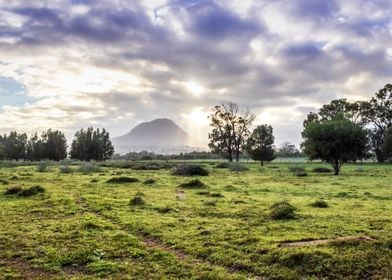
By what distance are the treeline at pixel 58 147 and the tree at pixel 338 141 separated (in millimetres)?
94811

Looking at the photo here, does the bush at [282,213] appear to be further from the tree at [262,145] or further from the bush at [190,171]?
the tree at [262,145]

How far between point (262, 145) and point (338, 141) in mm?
39049

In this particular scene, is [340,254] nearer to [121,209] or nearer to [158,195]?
[121,209]

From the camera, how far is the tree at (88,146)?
466 feet

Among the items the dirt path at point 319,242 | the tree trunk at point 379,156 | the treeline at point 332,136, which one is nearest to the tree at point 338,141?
the treeline at point 332,136

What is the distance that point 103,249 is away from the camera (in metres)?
15.4

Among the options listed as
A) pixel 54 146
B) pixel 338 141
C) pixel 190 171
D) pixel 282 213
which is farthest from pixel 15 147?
pixel 282 213

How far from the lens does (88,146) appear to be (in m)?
142

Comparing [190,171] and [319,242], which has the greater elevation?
[190,171]

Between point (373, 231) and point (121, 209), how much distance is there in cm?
1454

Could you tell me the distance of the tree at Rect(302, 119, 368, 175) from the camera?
215 feet

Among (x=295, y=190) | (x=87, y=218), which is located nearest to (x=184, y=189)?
(x=295, y=190)

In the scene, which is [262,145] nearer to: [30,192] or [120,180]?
[120,180]

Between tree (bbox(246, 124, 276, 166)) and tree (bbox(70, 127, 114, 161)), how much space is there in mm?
63642
